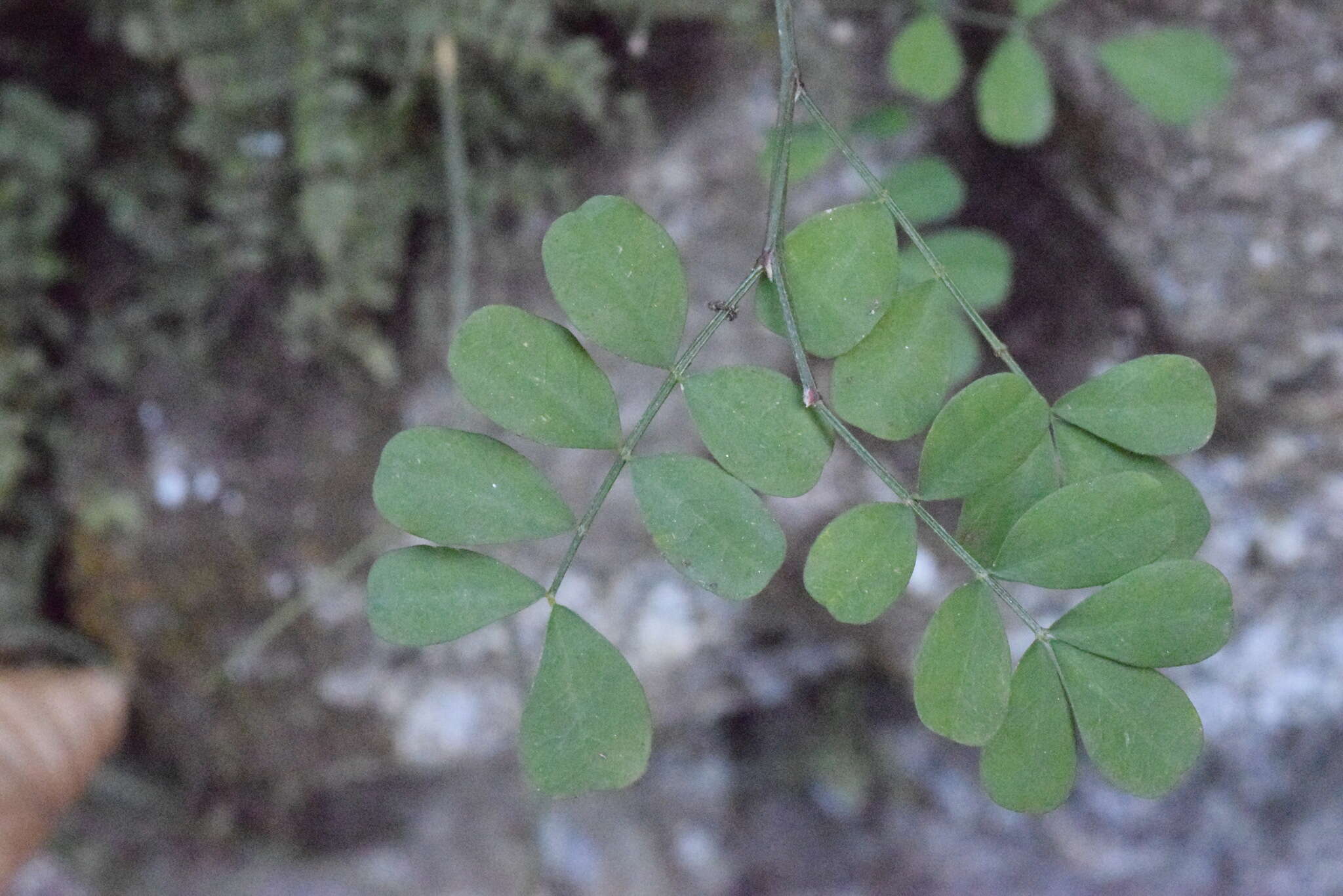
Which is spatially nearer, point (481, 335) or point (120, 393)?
point (481, 335)

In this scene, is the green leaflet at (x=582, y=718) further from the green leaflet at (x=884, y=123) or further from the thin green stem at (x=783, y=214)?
the green leaflet at (x=884, y=123)

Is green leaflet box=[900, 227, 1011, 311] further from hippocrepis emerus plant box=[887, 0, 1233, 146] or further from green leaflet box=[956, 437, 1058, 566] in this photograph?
green leaflet box=[956, 437, 1058, 566]

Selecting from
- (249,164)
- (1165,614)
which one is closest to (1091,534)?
(1165,614)

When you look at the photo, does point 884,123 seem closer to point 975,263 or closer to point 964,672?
point 975,263

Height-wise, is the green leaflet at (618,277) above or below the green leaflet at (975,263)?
above

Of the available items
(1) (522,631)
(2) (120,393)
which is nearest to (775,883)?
(1) (522,631)

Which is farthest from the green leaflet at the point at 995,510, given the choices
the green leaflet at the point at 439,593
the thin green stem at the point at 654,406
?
the green leaflet at the point at 439,593

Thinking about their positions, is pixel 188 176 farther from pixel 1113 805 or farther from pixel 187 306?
pixel 1113 805
